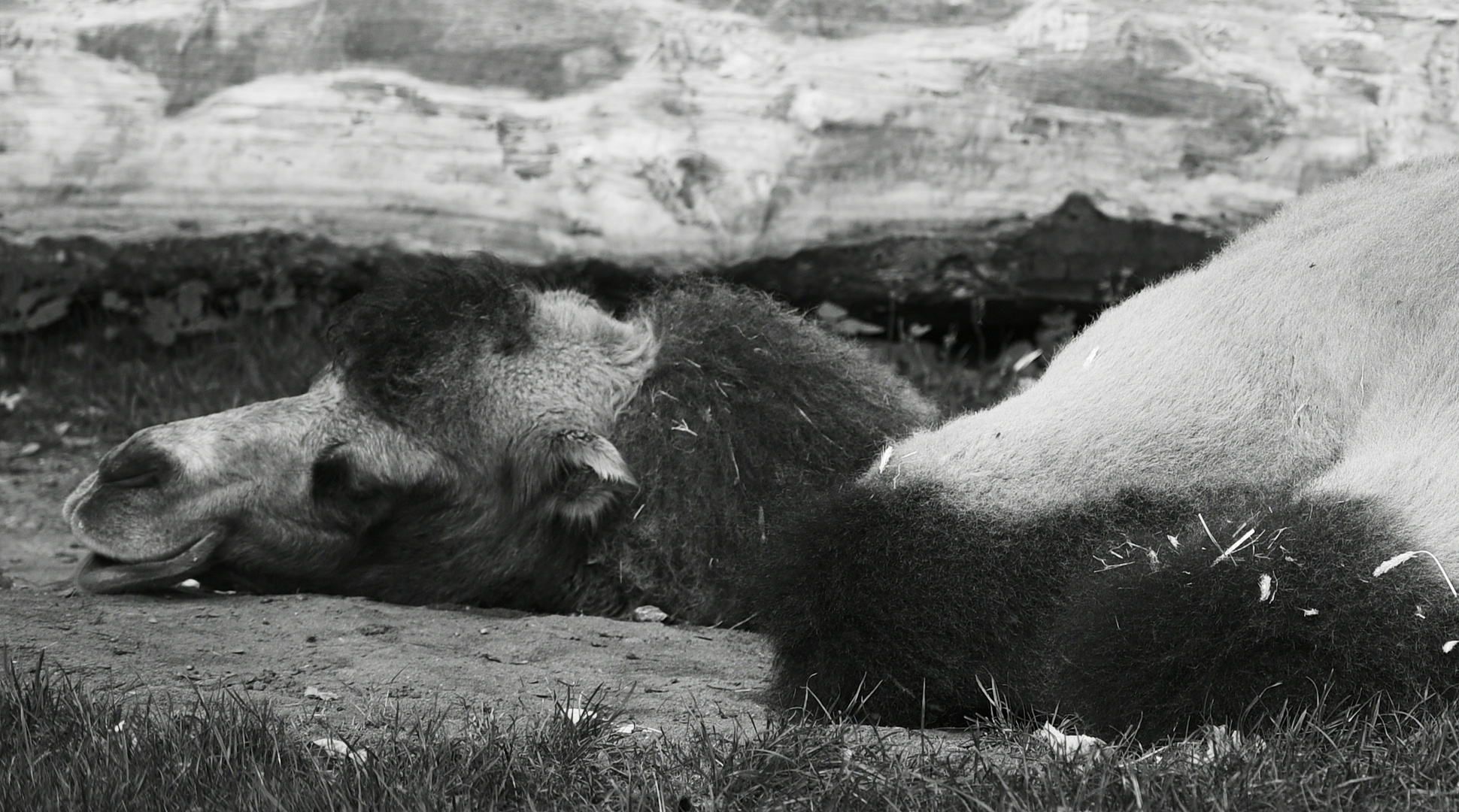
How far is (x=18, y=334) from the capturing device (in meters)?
7.69

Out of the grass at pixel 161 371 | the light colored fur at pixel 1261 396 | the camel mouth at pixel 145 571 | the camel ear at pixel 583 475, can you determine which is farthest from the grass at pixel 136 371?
the light colored fur at pixel 1261 396

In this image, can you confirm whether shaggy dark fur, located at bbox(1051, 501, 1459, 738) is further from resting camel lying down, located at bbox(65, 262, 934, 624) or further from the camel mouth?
the camel mouth

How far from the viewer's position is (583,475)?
5.24m

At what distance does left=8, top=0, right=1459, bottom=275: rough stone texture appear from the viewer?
677cm

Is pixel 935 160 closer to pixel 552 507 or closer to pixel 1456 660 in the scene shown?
pixel 552 507

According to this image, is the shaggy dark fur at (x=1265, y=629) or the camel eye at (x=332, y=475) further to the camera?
the camel eye at (x=332, y=475)

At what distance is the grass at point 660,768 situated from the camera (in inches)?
120

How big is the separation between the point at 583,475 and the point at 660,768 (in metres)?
2.04

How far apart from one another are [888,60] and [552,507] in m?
2.63

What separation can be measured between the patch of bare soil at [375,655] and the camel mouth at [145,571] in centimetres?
5

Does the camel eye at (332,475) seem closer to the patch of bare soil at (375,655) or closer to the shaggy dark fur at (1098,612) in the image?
the patch of bare soil at (375,655)

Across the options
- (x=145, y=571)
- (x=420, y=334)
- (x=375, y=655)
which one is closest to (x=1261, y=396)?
(x=375, y=655)

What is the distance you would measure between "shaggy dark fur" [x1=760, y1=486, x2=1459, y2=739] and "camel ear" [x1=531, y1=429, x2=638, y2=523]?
1099mm

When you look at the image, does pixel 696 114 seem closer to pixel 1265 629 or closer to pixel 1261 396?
pixel 1261 396
